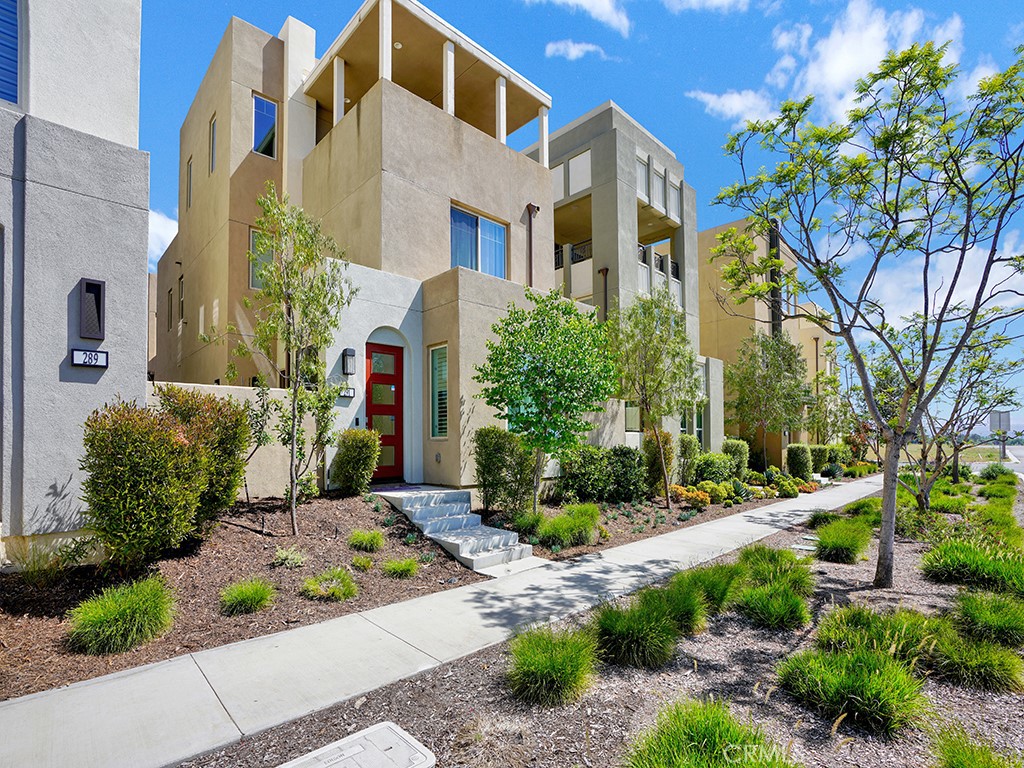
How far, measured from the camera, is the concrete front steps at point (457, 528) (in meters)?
7.43

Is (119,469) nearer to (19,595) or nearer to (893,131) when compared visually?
(19,595)

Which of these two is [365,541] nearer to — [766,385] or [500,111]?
[500,111]

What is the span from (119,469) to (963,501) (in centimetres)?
→ 1516

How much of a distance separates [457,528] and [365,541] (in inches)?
68.9

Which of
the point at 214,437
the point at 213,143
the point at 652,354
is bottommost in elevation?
the point at 214,437

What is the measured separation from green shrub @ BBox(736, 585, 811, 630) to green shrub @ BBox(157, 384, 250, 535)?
242 inches

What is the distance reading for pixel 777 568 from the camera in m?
6.27

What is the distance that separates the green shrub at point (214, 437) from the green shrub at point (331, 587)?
1.63 meters

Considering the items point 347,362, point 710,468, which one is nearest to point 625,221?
point 710,468

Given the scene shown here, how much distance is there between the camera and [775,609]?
197 inches

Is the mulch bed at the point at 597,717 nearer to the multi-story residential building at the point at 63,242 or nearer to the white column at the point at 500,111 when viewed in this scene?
the multi-story residential building at the point at 63,242

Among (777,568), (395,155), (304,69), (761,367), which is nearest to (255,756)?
(777,568)

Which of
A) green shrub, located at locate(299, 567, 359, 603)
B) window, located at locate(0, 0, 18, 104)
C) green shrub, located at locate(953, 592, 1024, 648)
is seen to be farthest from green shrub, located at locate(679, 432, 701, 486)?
window, located at locate(0, 0, 18, 104)

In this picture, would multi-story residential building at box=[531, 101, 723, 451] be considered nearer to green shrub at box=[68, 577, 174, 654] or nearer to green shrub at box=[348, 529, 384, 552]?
green shrub at box=[348, 529, 384, 552]
